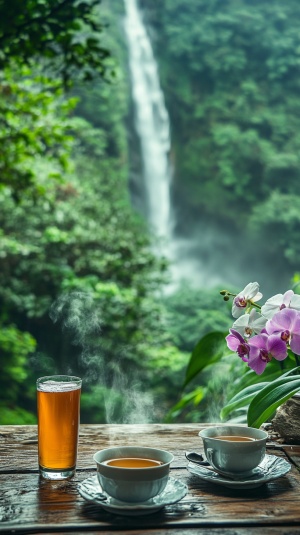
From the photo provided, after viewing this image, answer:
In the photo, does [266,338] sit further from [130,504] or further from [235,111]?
[235,111]

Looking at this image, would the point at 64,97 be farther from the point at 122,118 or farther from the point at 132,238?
the point at 132,238

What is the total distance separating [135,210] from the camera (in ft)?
20.6

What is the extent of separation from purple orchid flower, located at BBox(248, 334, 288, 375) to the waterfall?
5.58 m

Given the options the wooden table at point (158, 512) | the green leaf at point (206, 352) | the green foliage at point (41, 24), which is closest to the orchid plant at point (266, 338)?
the wooden table at point (158, 512)

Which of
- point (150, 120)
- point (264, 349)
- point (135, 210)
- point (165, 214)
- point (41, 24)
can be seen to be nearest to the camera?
point (264, 349)

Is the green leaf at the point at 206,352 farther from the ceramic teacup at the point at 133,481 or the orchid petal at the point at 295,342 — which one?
the ceramic teacup at the point at 133,481

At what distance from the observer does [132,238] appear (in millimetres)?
5320

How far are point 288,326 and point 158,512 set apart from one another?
312 mm

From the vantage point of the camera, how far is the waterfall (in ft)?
21.6

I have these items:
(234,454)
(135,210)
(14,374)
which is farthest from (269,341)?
(135,210)

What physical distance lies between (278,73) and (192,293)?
9.73ft

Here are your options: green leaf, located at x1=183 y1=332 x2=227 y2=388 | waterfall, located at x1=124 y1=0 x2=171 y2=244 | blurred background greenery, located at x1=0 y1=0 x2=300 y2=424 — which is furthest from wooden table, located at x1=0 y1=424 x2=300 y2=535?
waterfall, located at x1=124 y1=0 x2=171 y2=244

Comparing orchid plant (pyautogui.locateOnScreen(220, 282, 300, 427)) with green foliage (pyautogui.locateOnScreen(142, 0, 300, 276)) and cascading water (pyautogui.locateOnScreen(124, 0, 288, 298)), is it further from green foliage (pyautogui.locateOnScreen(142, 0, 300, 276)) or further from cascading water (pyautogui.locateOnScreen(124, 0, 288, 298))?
green foliage (pyautogui.locateOnScreen(142, 0, 300, 276))

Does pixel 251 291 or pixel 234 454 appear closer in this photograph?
pixel 234 454
